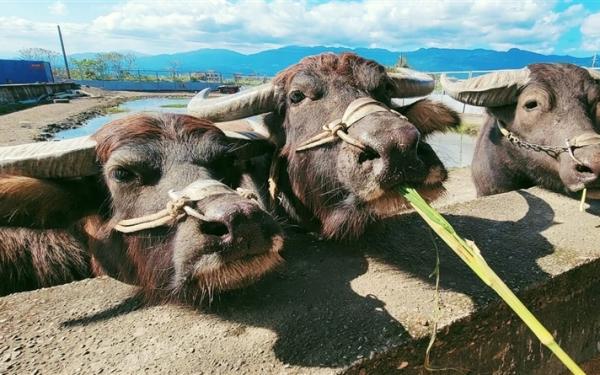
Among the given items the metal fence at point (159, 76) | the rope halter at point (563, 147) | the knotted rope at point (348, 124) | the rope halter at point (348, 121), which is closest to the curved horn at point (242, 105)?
the knotted rope at point (348, 124)

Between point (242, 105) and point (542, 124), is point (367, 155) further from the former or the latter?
point (542, 124)

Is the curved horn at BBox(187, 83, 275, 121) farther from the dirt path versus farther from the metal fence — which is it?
the metal fence

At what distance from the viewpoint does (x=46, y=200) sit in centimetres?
207

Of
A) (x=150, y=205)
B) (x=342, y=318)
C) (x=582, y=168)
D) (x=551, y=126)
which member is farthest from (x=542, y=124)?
(x=150, y=205)

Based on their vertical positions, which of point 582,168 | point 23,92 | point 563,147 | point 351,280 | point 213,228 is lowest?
point 23,92

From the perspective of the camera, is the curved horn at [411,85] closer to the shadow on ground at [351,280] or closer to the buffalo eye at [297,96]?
the buffalo eye at [297,96]

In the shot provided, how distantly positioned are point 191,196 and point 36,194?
89 centimetres

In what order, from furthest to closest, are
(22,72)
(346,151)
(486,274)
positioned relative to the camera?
→ 1. (22,72)
2. (346,151)
3. (486,274)

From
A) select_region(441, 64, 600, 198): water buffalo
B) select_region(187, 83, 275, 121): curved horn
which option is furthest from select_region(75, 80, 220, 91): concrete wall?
select_region(187, 83, 275, 121): curved horn

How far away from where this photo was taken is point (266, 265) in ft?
5.79

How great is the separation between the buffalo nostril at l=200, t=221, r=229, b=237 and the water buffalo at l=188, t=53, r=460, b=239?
3.00 ft

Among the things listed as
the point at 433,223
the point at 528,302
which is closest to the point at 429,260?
the point at 528,302

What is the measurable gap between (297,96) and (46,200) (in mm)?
1783

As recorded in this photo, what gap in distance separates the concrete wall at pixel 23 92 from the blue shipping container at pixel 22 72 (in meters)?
4.88
